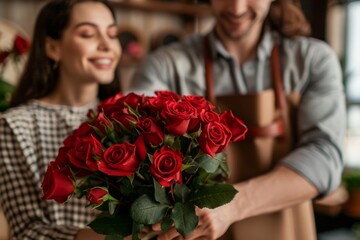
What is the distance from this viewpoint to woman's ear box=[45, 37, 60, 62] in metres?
1.43

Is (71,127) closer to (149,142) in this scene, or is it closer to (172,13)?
(149,142)

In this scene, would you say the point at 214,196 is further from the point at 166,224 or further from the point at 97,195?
the point at 97,195

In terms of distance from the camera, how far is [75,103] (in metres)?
1.44

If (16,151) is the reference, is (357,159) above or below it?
below

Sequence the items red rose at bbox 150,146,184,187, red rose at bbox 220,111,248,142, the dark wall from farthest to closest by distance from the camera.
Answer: the dark wall → red rose at bbox 220,111,248,142 → red rose at bbox 150,146,184,187

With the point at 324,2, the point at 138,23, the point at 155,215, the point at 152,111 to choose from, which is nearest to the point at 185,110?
the point at 152,111

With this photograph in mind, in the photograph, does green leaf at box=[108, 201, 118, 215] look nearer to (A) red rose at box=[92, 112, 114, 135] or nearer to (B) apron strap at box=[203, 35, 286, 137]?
(A) red rose at box=[92, 112, 114, 135]

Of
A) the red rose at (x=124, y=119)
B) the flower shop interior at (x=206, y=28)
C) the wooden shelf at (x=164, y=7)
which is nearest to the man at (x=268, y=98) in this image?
the red rose at (x=124, y=119)

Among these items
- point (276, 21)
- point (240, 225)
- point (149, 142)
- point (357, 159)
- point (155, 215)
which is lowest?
point (357, 159)

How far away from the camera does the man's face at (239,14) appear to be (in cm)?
125

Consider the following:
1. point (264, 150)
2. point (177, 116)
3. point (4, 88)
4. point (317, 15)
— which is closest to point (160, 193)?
point (177, 116)

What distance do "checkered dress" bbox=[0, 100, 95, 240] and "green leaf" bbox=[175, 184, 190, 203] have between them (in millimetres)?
389

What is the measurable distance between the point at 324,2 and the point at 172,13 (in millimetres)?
1267

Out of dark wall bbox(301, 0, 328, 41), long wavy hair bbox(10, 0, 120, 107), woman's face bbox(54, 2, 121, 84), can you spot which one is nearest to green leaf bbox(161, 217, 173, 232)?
woman's face bbox(54, 2, 121, 84)
